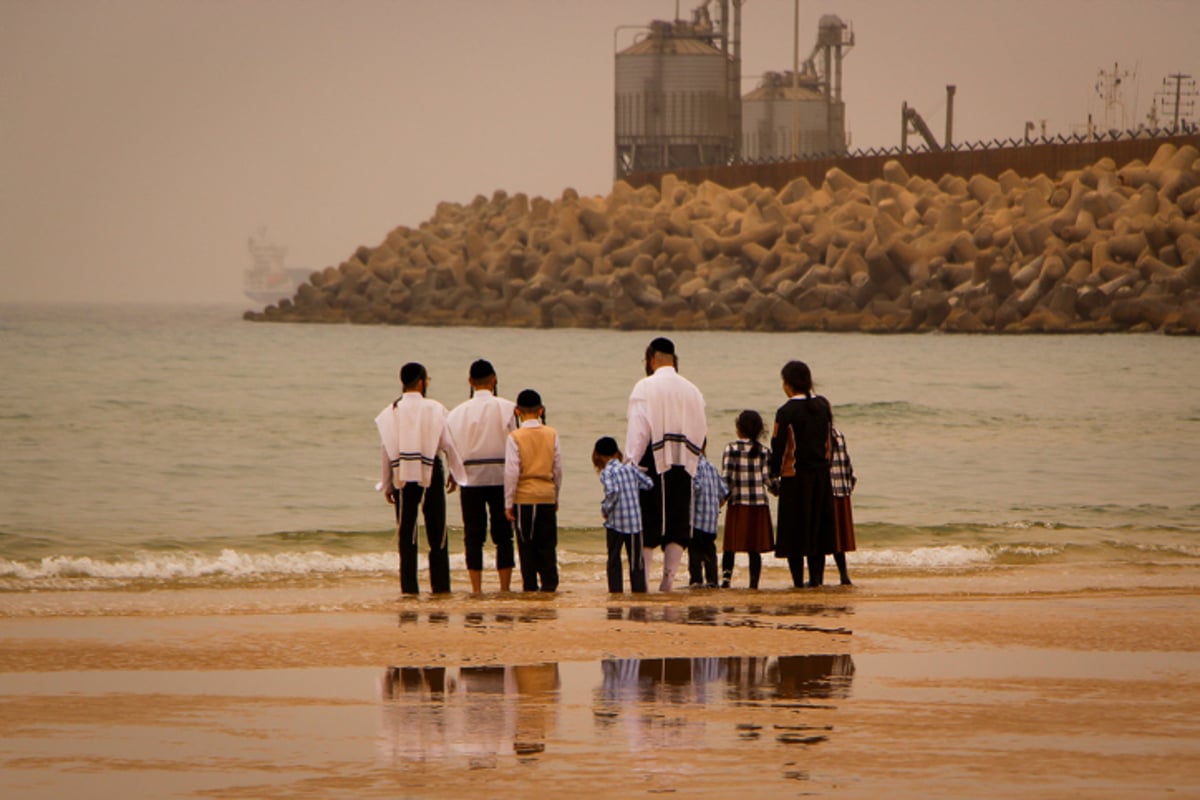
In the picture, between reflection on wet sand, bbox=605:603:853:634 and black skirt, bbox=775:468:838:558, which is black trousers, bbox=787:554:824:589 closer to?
black skirt, bbox=775:468:838:558

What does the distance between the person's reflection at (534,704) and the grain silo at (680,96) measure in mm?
84511

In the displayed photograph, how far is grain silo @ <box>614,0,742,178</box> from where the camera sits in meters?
90.9

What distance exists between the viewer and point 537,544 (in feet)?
35.3

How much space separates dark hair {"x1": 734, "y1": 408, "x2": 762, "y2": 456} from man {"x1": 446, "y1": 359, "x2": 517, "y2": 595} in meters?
1.38

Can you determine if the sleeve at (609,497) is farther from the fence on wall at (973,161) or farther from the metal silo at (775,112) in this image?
the metal silo at (775,112)

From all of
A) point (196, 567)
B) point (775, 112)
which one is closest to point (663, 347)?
point (196, 567)

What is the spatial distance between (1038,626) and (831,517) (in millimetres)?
1780

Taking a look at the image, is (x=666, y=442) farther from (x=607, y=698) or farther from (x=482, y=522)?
(x=607, y=698)

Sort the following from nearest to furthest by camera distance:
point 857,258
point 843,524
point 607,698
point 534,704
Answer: point 534,704 → point 607,698 → point 843,524 → point 857,258

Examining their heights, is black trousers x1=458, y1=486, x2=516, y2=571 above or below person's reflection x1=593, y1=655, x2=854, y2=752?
above

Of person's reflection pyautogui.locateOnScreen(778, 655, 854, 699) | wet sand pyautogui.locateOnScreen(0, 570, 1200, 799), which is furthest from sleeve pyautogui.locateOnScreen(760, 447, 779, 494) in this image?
person's reflection pyautogui.locateOnScreen(778, 655, 854, 699)

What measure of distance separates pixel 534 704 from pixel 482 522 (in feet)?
12.5

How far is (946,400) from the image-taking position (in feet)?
139

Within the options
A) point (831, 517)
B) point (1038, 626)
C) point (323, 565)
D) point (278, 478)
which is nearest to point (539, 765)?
point (1038, 626)
